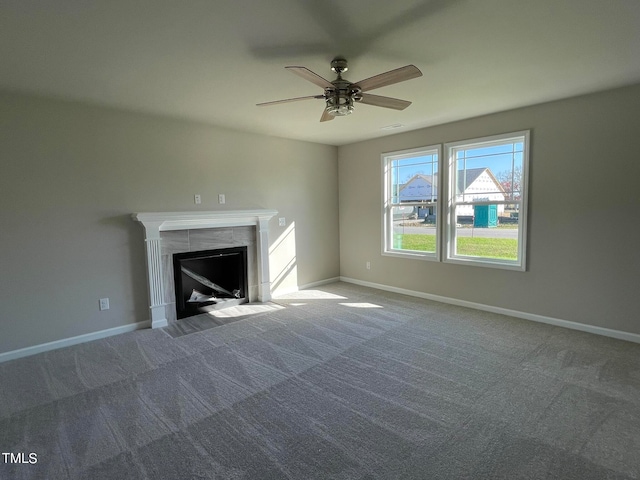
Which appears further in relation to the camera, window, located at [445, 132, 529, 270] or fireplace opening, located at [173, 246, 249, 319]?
fireplace opening, located at [173, 246, 249, 319]

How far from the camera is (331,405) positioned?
2.37m

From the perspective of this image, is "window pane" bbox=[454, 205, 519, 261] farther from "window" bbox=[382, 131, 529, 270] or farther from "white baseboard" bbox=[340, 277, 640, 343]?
"white baseboard" bbox=[340, 277, 640, 343]

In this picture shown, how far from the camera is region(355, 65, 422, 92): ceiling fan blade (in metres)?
2.12

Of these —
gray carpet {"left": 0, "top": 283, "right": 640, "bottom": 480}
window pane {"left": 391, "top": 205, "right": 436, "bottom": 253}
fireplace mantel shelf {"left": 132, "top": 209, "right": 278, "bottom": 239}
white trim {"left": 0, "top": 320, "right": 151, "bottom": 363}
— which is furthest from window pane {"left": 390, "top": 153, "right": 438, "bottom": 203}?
white trim {"left": 0, "top": 320, "right": 151, "bottom": 363}

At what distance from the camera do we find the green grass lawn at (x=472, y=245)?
4219mm

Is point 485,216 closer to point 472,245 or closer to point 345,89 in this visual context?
point 472,245

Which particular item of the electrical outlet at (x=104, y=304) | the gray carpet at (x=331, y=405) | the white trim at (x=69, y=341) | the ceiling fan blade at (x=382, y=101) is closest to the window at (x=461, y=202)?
the gray carpet at (x=331, y=405)

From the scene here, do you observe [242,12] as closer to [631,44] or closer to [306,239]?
[631,44]

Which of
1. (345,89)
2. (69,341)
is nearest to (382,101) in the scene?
(345,89)

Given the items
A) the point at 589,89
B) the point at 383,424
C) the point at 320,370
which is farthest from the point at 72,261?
the point at 589,89

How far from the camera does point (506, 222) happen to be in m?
4.18

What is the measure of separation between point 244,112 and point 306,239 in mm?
2478

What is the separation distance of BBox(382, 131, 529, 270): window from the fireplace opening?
7.87ft

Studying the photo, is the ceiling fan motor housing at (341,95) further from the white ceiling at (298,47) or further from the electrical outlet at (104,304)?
the electrical outlet at (104,304)
